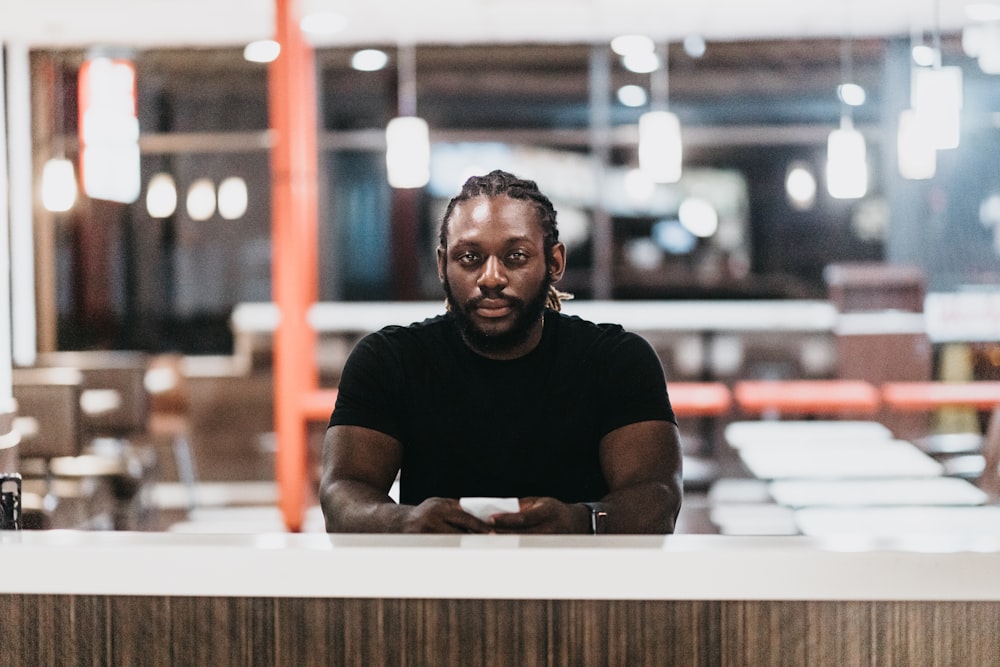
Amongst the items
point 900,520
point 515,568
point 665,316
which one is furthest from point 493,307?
point 665,316

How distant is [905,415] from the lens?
5824 millimetres

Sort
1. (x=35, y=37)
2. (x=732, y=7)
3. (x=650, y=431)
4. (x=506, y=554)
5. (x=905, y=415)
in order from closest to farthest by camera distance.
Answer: (x=506, y=554) < (x=650, y=431) < (x=905, y=415) < (x=732, y=7) < (x=35, y=37)

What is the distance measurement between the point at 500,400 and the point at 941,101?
2973mm

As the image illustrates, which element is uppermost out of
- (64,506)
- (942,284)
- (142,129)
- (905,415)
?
(142,129)

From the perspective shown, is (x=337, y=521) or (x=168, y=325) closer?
(x=337, y=521)

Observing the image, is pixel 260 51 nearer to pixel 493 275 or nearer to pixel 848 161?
pixel 848 161

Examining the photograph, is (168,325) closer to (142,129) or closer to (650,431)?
(142,129)

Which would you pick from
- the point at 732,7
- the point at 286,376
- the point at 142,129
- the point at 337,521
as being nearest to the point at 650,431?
the point at 337,521

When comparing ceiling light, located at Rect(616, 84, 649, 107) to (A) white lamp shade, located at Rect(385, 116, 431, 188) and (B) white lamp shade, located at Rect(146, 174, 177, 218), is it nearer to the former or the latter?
(B) white lamp shade, located at Rect(146, 174, 177, 218)

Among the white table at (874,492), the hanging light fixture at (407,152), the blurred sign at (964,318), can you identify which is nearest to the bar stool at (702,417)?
the white table at (874,492)

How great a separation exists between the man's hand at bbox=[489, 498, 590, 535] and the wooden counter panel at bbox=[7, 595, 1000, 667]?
1.01ft

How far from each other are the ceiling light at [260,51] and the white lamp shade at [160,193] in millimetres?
1484

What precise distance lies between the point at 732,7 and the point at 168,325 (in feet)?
19.9

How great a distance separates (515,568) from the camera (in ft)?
3.84
